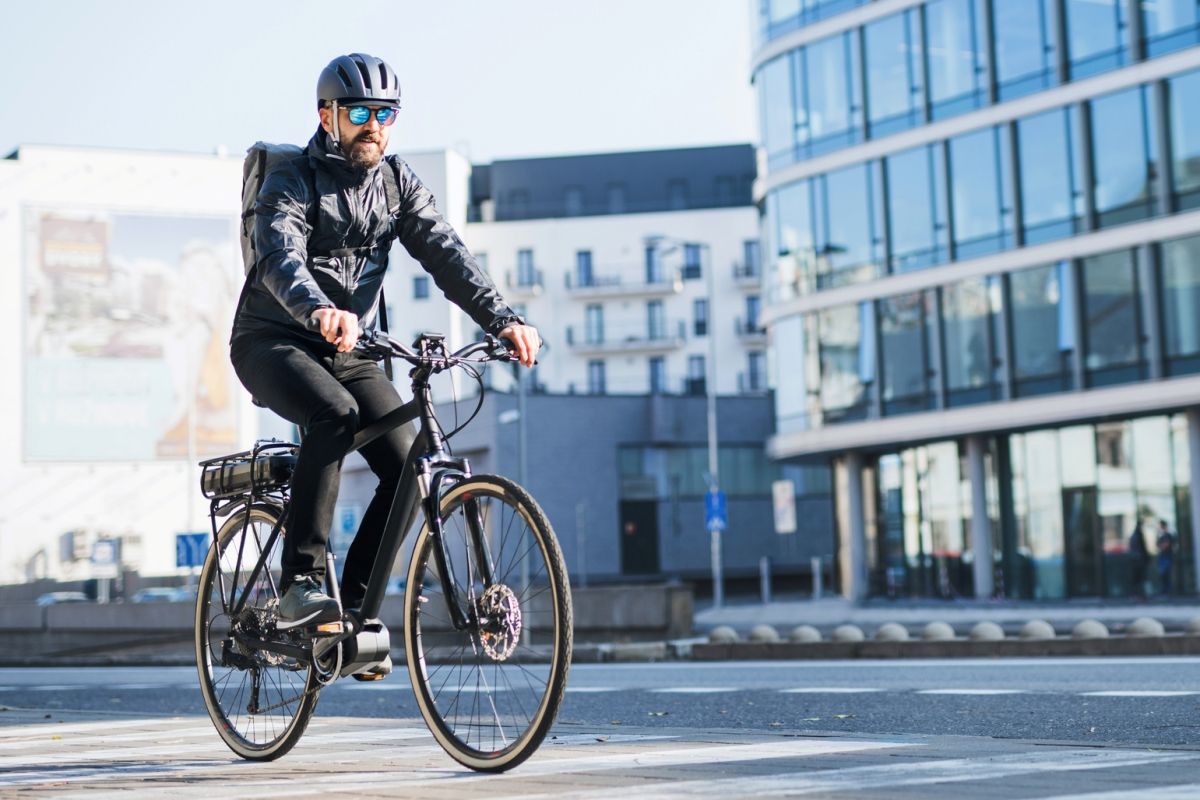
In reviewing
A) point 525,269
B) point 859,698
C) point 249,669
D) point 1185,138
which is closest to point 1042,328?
point 1185,138

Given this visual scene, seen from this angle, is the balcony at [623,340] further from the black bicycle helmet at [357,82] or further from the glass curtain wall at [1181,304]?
the black bicycle helmet at [357,82]

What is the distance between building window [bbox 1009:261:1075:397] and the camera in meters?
37.3

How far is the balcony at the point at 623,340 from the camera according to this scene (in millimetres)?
88875

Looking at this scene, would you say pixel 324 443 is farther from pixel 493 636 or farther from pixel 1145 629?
pixel 1145 629

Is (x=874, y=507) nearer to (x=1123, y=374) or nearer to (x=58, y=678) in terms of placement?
(x=1123, y=374)

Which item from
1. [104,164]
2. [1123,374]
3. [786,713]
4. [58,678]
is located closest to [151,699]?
[786,713]

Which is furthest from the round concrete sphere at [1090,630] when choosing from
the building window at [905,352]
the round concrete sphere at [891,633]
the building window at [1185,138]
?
the building window at [905,352]

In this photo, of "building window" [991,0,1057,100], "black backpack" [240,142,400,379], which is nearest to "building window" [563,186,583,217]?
"building window" [991,0,1057,100]

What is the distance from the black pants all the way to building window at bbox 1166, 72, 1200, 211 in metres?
32.0

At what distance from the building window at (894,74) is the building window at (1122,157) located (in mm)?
5687

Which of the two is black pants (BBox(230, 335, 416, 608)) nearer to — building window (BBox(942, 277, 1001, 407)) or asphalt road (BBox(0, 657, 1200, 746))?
asphalt road (BBox(0, 657, 1200, 746))

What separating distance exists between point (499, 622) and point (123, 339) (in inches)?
2956

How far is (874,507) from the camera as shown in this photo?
44719mm

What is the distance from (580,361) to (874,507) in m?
45.8
